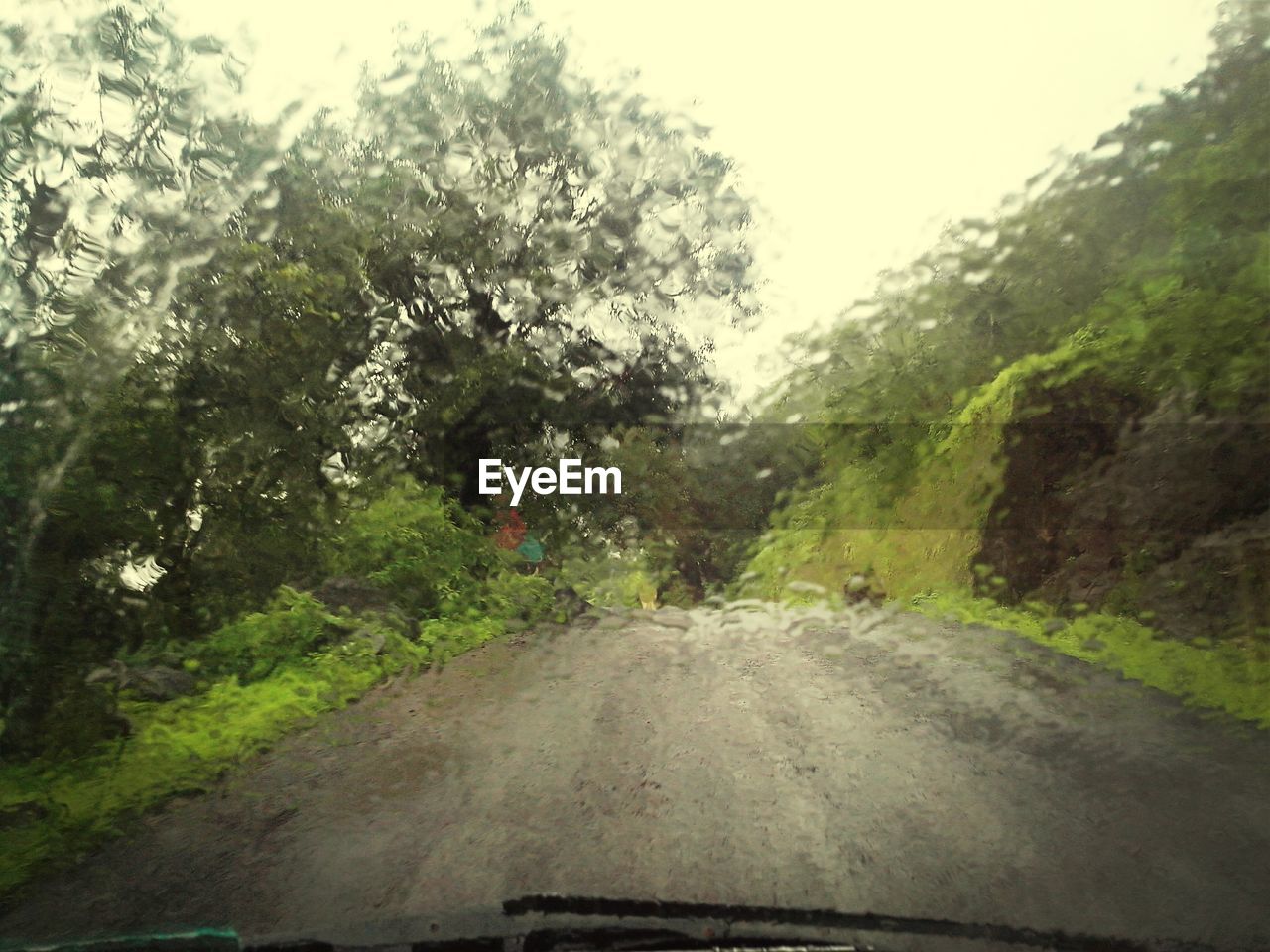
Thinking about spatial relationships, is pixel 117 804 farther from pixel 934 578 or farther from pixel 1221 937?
pixel 934 578

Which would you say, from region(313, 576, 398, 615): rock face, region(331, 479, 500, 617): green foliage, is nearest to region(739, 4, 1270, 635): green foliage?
region(331, 479, 500, 617): green foliage

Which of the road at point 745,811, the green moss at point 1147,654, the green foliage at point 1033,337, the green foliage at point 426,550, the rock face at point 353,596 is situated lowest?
the road at point 745,811

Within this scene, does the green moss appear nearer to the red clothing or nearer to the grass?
the red clothing

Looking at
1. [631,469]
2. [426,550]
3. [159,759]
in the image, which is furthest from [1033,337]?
[159,759]

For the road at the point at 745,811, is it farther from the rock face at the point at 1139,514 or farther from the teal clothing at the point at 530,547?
the teal clothing at the point at 530,547

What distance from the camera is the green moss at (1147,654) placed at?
15.0 feet

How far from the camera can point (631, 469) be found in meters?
7.20

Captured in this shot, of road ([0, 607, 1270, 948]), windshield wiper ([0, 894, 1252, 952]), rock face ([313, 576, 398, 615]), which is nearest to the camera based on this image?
windshield wiper ([0, 894, 1252, 952])

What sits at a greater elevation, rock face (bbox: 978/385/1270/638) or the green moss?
rock face (bbox: 978/385/1270/638)

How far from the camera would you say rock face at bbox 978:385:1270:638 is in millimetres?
5332

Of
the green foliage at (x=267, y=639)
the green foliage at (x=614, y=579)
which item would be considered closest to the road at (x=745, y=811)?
the green foliage at (x=267, y=639)

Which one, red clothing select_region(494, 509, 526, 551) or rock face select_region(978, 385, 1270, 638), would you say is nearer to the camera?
rock face select_region(978, 385, 1270, 638)

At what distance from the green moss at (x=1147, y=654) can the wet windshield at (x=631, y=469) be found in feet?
0.13

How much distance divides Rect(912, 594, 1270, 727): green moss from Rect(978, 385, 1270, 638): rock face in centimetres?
18
